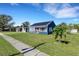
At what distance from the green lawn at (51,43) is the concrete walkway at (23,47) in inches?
4.6

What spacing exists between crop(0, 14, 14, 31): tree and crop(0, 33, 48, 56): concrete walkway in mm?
281

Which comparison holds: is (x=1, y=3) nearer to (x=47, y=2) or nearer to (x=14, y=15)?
(x=14, y=15)

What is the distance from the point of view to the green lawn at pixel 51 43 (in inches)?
251

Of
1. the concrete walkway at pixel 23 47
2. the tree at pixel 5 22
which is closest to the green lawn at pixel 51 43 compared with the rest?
the concrete walkway at pixel 23 47

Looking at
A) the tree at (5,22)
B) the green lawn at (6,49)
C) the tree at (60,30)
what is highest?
the tree at (5,22)

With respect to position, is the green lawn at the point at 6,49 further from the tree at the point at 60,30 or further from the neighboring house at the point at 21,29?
the tree at the point at 60,30

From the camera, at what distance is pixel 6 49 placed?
644cm

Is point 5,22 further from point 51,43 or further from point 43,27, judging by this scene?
point 51,43

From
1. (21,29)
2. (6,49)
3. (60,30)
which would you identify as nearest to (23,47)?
(6,49)

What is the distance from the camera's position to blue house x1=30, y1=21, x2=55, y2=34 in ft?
21.9

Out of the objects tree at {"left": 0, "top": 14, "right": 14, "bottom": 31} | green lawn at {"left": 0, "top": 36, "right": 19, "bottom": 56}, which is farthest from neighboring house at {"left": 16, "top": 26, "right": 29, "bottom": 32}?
green lawn at {"left": 0, "top": 36, "right": 19, "bottom": 56}

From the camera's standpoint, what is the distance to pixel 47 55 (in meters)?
6.09

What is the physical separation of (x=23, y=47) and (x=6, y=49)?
0.52 meters

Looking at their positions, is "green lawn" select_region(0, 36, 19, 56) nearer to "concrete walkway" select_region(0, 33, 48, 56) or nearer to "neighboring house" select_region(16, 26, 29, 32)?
"concrete walkway" select_region(0, 33, 48, 56)
